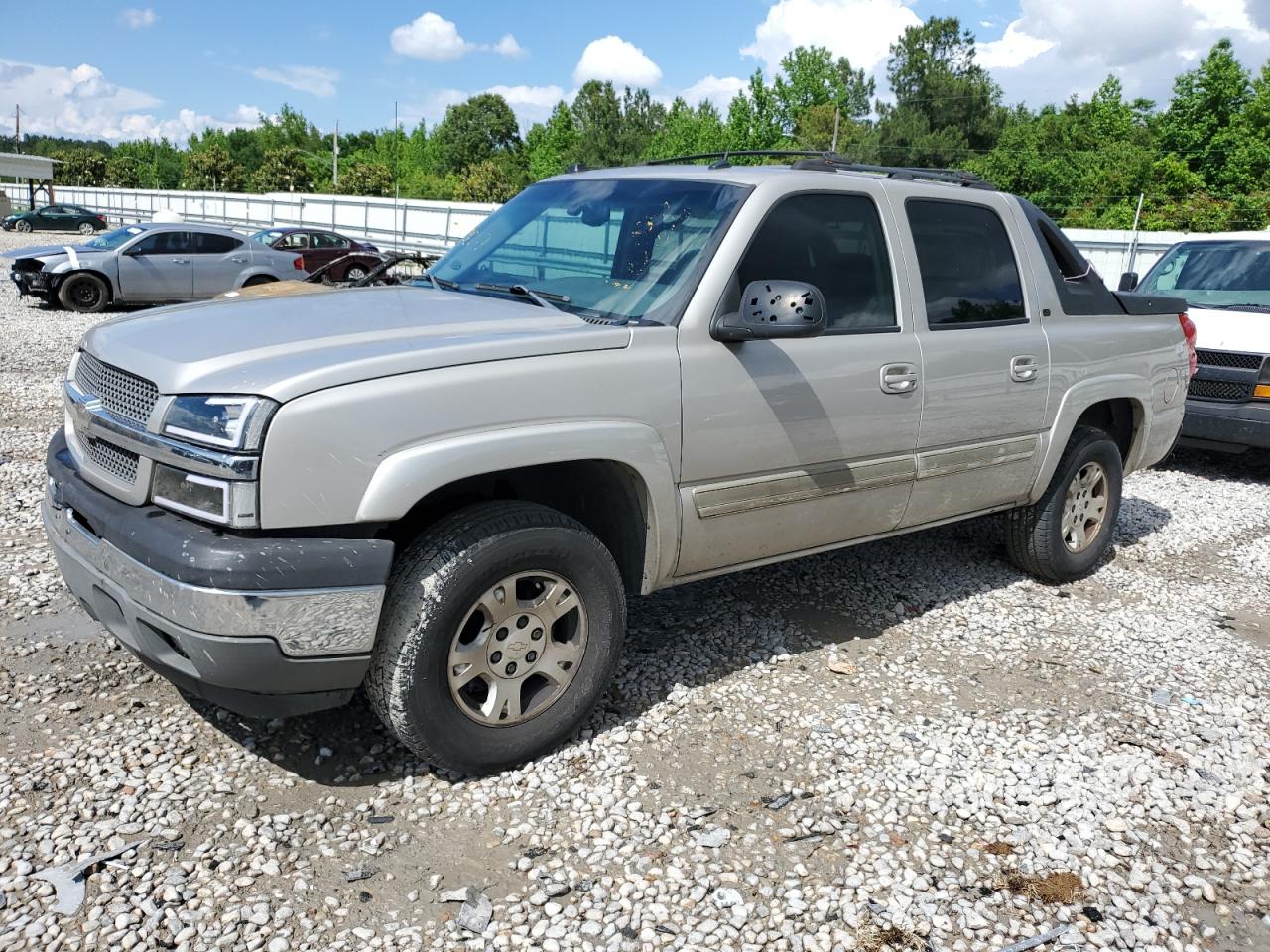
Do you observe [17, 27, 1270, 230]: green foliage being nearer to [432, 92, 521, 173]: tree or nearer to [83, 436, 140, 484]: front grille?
[432, 92, 521, 173]: tree

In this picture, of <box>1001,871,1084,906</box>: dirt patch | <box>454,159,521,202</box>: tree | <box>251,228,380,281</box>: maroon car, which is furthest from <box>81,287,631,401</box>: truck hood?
<box>454,159,521,202</box>: tree

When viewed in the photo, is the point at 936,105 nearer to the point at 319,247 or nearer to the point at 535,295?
the point at 319,247

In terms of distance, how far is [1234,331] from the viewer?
8.36 metres

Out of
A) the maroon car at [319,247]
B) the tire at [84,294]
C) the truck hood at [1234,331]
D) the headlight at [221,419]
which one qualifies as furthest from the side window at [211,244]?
the headlight at [221,419]

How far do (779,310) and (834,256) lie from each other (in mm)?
786

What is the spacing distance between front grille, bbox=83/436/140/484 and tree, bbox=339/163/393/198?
6843cm

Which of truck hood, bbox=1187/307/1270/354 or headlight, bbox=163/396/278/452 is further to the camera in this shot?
truck hood, bbox=1187/307/1270/354

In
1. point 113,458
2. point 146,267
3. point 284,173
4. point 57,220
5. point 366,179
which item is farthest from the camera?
point 284,173

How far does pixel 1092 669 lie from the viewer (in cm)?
454

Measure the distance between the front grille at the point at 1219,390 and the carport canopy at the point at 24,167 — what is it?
196 ft

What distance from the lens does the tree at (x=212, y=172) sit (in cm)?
7700

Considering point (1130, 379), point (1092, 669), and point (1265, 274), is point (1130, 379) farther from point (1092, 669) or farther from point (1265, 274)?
point (1265, 274)

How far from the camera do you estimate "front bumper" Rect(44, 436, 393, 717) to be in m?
2.74

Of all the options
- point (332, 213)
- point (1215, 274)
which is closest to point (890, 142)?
point (332, 213)
